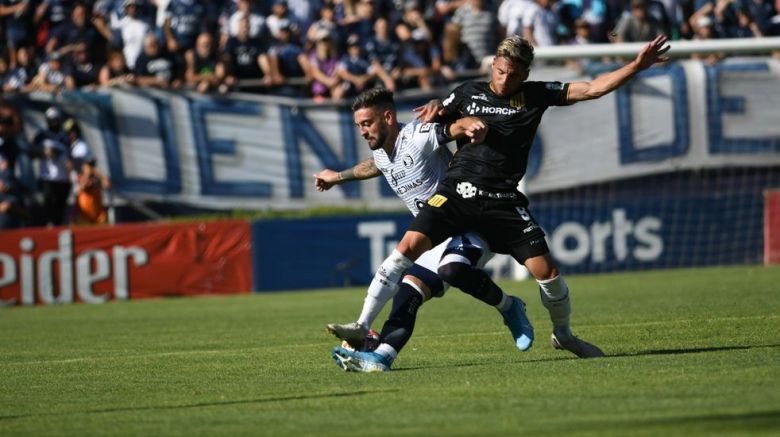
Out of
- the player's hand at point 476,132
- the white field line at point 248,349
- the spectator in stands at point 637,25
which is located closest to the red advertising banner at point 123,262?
the spectator in stands at point 637,25

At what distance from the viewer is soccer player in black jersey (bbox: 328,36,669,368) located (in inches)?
376

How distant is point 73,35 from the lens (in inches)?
948

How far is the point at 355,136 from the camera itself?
23.1 m

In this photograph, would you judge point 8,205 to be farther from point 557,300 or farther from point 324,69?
point 557,300

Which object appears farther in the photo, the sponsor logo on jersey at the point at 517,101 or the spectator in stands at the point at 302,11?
the spectator in stands at the point at 302,11

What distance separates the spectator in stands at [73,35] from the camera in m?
23.9

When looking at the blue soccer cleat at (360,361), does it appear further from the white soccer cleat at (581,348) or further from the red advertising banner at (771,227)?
the red advertising banner at (771,227)

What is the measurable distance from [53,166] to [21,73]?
235cm

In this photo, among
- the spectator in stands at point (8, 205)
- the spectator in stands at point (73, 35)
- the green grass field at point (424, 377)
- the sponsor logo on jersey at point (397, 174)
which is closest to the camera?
the green grass field at point (424, 377)

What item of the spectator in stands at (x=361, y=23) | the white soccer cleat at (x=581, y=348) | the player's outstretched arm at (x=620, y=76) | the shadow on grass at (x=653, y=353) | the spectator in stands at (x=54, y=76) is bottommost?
the shadow on grass at (x=653, y=353)

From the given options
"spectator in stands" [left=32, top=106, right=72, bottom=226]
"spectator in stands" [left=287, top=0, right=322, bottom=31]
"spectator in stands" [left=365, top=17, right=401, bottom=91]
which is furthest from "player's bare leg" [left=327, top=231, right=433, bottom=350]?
"spectator in stands" [left=287, top=0, right=322, bottom=31]

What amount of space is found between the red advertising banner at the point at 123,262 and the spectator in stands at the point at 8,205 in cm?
83

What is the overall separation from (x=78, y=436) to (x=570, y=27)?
18598 millimetres

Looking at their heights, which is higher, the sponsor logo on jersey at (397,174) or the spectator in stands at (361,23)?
the spectator in stands at (361,23)
